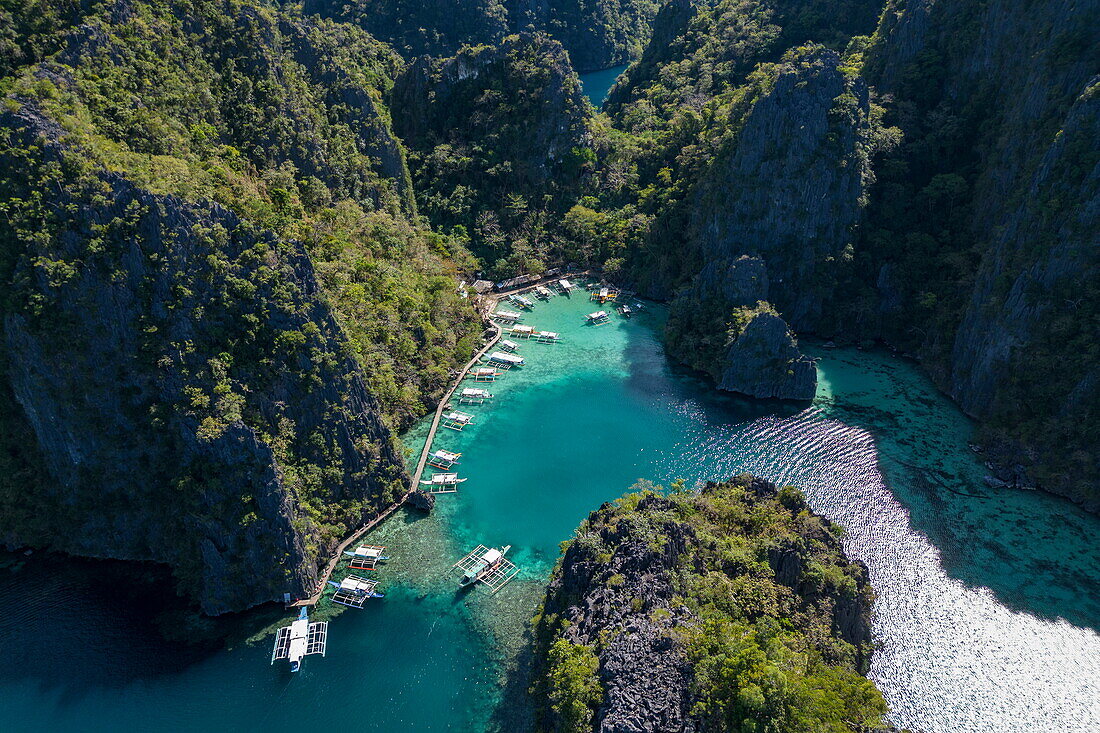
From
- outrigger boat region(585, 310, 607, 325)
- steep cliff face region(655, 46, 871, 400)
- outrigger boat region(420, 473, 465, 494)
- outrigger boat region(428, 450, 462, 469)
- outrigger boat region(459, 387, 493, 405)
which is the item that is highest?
steep cliff face region(655, 46, 871, 400)

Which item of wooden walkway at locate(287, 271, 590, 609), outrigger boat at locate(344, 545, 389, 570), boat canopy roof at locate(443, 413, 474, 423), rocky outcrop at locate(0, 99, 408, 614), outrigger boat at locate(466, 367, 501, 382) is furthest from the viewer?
outrigger boat at locate(466, 367, 501, 382)

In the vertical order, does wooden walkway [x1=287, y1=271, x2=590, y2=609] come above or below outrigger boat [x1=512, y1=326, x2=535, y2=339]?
below

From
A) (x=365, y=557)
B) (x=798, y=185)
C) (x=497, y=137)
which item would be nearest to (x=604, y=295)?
(x=798, y=185)

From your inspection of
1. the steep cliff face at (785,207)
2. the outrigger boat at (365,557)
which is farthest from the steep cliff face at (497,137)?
the outrigger boat at (365,557)

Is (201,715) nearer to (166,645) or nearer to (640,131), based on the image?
(166,645)

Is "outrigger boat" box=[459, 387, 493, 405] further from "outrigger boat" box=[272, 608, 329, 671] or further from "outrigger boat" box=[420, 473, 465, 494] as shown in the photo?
"outrigger boat" box=[272, 608, 329, 671]

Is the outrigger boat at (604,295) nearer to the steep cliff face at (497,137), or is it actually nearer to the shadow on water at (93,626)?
the steep cliff face at (497,137)

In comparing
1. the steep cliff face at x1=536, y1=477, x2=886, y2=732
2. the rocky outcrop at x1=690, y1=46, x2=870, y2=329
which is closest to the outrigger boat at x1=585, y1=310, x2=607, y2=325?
the rocky outcrop at x1=690, y1=46, x2=870, y2=329

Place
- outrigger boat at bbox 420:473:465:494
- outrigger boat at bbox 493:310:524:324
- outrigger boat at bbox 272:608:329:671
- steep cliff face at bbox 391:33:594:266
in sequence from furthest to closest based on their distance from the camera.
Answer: steep cliff face at bbox 391:33:594:266 → outrigger boat at bbox 493:310:524:324 → outrigger boat at bbox 420:473:465:494 → outrigger boat at bbox 272:608:329:671
